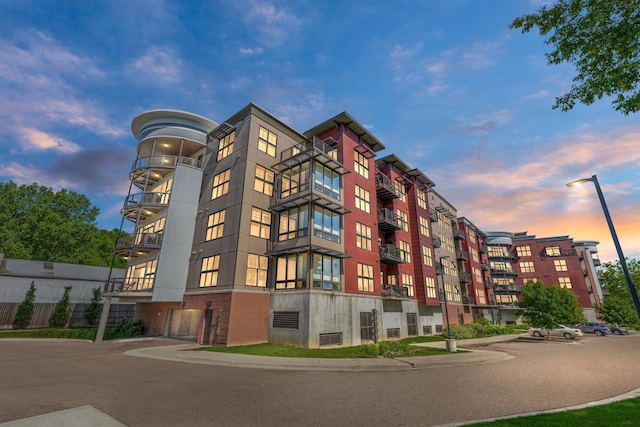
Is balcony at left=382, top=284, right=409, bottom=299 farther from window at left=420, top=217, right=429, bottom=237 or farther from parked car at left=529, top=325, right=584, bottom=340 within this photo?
parked car at left=529, top=325, right=584, bottom=340

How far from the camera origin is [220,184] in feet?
86.4

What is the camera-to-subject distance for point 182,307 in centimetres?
2503

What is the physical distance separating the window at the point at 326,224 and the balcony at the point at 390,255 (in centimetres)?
776

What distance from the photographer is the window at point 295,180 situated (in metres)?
23.6

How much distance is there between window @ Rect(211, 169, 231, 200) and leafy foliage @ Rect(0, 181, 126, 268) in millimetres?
39703

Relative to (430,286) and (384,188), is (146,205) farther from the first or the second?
(430,286)

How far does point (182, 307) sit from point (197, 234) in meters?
6.64

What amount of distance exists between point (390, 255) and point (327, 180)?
1124 centimetres

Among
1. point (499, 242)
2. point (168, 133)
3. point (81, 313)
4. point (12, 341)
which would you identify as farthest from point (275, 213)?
point (499, 242)

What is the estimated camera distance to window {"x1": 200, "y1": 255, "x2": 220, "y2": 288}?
2297cm

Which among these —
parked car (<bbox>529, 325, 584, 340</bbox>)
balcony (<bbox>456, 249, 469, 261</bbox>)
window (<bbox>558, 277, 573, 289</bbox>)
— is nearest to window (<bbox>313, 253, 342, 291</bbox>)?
parked car (<bbox>529, 325, 584, 340</bbox>)

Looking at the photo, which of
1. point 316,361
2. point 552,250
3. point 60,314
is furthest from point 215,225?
point 552,250

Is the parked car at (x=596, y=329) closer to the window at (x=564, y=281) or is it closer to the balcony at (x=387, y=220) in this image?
the window at (x=564, y=281)

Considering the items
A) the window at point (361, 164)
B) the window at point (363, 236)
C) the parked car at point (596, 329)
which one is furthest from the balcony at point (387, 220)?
the parked car at point (596, 329)
